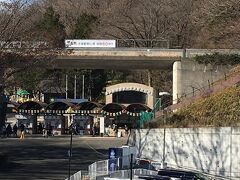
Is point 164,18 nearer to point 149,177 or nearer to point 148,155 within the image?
point 148,155

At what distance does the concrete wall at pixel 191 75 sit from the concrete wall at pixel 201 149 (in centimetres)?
2112

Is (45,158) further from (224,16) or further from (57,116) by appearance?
(57,116)

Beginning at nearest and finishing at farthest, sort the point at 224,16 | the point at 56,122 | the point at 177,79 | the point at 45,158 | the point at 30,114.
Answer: the point at 224,16, the point at 45,158, the point at 177,79, the point at 56,122, the point at 30,114

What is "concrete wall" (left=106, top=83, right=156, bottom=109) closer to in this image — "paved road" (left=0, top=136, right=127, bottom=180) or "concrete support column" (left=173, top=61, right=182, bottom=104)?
"concrete support column" (left=173, top=61, right=182, bottom=104)

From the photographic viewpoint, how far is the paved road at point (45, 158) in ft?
88.0

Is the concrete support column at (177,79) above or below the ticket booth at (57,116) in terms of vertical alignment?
above

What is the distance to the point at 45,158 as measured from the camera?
115ft

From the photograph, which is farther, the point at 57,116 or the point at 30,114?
the point at 30,114

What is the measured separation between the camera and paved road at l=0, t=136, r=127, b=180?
88.0ft

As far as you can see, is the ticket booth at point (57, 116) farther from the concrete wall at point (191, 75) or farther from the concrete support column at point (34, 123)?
the concrete wall at point (191, 75)

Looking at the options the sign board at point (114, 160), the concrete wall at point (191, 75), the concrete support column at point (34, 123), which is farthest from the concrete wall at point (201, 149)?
the concrete support column at point (34, 123)

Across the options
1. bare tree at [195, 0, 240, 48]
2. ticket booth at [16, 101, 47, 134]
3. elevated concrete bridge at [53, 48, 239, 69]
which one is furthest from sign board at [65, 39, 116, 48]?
bare tree at [195, 0, 240, 48]

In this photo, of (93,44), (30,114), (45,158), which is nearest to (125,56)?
Result: (93,44)

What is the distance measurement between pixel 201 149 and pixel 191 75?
28.9 metres
